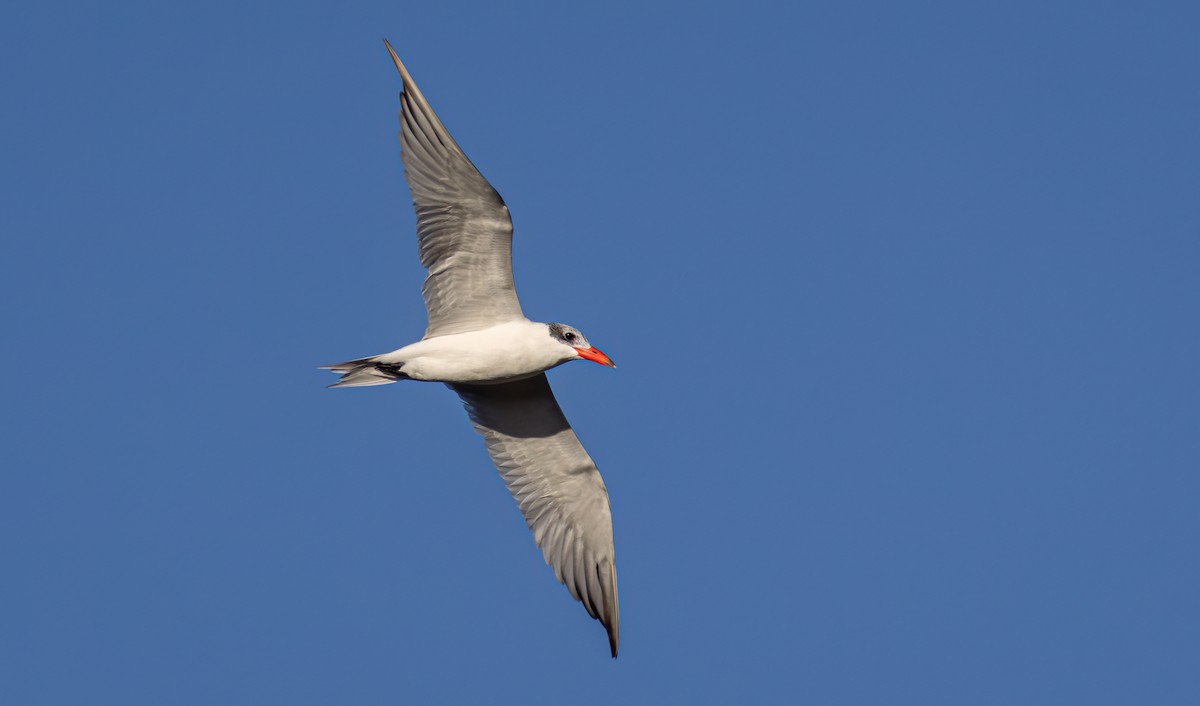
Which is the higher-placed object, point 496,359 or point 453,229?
point 453,229

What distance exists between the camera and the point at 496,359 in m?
13.6

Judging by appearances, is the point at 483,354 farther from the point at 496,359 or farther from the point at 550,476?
the point at 550,476

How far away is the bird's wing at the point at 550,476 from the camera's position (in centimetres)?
1505

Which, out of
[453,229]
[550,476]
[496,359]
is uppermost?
[453,229]

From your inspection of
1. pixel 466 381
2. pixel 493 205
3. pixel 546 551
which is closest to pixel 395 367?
pixel 466 381

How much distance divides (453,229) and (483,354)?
122cm

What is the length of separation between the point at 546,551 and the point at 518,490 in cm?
73

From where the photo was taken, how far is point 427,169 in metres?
13.2

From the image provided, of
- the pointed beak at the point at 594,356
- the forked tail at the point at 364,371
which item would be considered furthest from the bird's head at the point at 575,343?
the forked tail at the point at 364,371

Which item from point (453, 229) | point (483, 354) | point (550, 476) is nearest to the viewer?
point (453, 229)

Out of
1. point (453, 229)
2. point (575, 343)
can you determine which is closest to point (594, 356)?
point (575, 343)

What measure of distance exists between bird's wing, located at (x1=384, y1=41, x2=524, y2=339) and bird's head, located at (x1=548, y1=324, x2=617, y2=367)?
0.45 m

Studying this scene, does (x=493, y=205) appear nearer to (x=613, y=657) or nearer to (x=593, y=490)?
(x=593, y=490)

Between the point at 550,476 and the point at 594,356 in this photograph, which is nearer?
the point at 594,356
